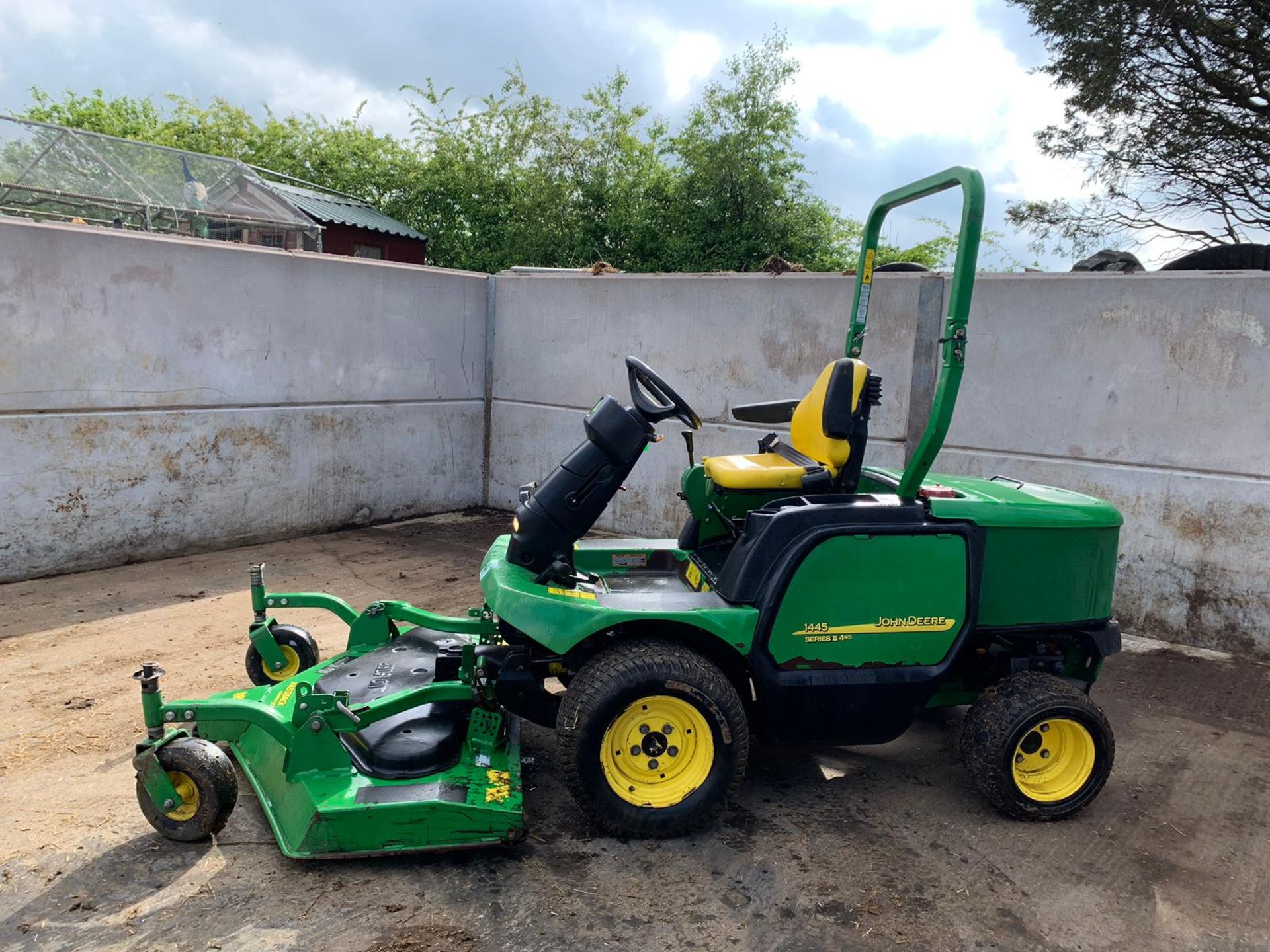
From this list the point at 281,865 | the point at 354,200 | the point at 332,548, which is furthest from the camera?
the point at 354,200

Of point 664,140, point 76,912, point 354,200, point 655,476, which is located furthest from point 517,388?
point 354,200

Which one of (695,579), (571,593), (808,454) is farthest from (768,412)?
(571,593)

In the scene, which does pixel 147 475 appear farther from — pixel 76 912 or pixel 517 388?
pixel 76 912

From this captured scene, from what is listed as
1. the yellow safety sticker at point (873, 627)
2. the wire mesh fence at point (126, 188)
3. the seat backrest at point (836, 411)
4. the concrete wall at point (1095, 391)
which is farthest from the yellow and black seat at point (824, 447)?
the wire mesh fence at point (126, 188)

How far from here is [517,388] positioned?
7949mm

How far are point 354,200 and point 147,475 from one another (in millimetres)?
12575

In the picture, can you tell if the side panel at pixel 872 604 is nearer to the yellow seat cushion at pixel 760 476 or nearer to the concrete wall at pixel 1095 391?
the yellow seat cushion at pixel 760 476

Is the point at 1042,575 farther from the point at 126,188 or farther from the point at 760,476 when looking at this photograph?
the point at 126,188

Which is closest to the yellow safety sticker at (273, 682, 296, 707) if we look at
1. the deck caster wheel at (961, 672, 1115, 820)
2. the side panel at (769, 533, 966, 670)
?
the side panel at (769, 533, 966, 670)

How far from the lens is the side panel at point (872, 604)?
3.07 metres

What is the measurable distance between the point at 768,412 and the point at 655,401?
0.86 meters

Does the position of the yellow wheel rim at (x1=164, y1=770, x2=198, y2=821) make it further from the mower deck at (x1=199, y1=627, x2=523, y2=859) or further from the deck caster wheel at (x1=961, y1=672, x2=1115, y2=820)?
the deck caster wheel at (x1=961, y1=672, x2=1115, y2=820)

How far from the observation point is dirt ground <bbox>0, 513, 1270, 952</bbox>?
8.38 feet

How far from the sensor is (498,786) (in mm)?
2881
